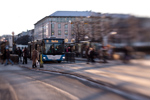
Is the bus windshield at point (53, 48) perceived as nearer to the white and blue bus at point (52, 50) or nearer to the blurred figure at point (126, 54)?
the white and blue bus at point (52, 50)

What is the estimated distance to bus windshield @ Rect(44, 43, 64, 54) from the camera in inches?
886

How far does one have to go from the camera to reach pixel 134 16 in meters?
3.73

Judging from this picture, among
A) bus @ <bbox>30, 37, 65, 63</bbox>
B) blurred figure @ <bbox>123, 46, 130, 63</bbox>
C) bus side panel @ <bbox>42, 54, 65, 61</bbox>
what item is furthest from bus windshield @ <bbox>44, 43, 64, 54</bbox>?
blurred figure @ <bbox>123, 46, 130, 63</bbox>

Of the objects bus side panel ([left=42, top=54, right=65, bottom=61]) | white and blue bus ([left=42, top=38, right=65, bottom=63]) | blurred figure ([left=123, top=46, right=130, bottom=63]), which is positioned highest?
blurred figure ([left=123, top=46, right=130, bottom=63])

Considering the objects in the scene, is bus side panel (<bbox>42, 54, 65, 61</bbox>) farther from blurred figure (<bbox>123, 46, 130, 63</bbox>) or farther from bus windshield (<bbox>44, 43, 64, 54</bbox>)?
blurred figure (<bbox>123, 46, 130, 63</bbox>)

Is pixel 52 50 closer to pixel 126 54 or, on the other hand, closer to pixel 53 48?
pixel 53 48

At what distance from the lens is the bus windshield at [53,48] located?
2252 cm

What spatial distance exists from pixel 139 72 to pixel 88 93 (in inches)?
140

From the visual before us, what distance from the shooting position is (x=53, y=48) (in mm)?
22641

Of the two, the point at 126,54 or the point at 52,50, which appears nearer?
the point at 126,54

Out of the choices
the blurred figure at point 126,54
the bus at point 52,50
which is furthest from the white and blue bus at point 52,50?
the blurred figure at point 126,54

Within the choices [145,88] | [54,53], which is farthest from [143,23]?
[54,53]

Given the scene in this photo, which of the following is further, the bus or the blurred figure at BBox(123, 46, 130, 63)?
the bus

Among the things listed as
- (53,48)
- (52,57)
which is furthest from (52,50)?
(52,57)
